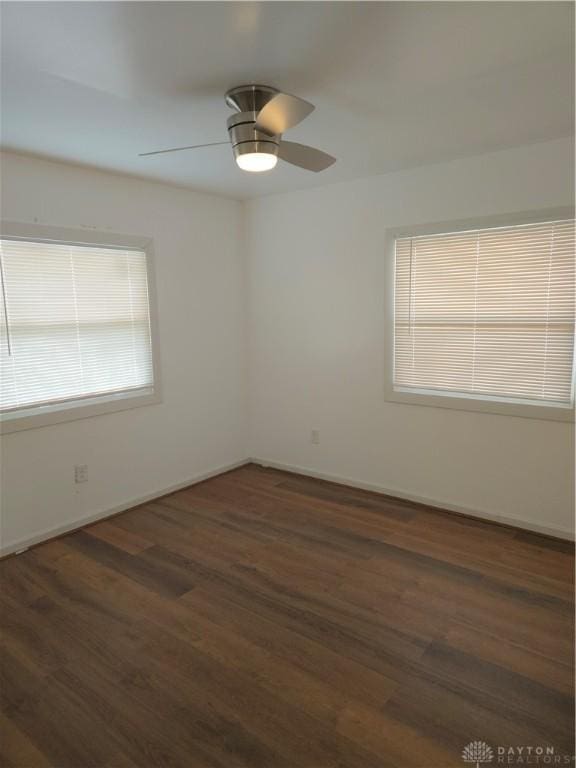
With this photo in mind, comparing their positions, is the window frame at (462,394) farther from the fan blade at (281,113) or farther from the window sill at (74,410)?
the window sill at (74,410)

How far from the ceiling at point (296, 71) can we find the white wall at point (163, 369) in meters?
0.42

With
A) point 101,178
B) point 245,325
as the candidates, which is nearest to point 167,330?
point 245,325

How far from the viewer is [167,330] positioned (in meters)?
3.88

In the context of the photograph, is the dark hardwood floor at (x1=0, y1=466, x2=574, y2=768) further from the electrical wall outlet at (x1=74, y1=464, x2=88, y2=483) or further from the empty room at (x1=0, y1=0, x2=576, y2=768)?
the electrical wall outlet at (x1=74, y1=464, x2=88, y2=483)

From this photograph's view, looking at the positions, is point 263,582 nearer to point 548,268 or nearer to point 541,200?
point 548,268

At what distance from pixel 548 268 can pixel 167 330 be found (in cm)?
284

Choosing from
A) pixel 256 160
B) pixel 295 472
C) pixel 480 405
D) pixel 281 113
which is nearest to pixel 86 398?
→ pixel 295 472

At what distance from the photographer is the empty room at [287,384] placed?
172cm

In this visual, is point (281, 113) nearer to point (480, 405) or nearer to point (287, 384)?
point (480, 405)

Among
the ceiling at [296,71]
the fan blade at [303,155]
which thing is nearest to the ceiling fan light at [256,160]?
the fan blade at [303,155]

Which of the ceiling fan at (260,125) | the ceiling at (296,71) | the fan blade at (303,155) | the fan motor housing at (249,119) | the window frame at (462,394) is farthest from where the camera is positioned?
the window frame at (462,394)

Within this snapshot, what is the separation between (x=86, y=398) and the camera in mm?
3418

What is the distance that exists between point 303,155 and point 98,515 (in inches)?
113

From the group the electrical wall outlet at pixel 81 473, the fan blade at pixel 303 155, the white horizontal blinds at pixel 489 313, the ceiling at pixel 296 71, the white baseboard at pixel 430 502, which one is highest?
the ceiling at pixel 296 71
